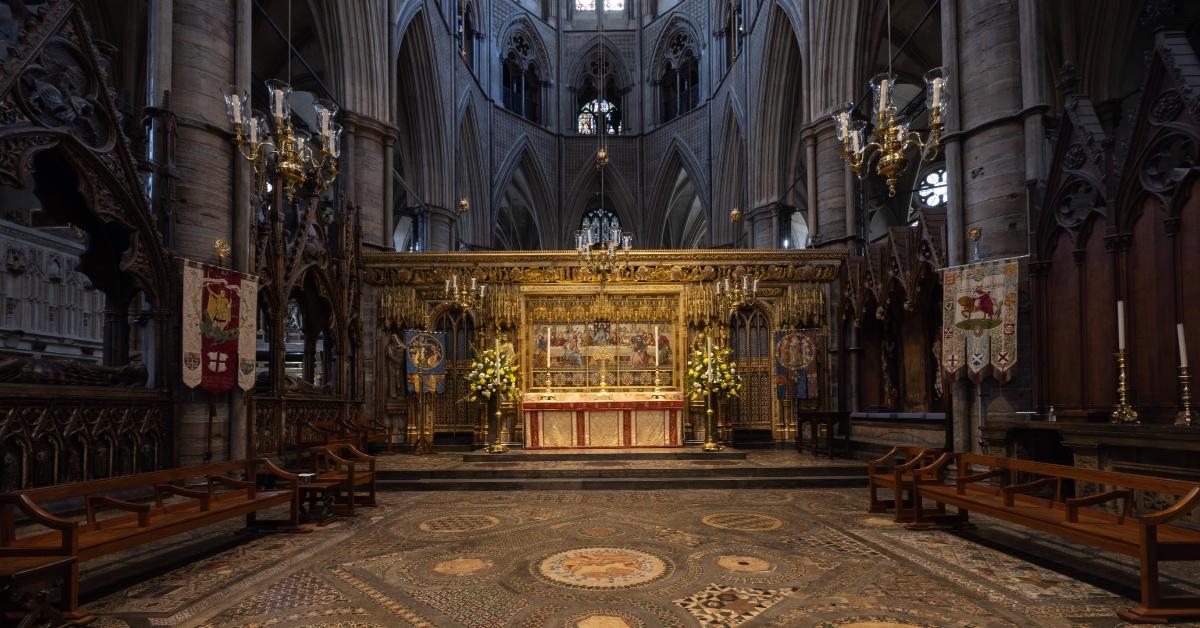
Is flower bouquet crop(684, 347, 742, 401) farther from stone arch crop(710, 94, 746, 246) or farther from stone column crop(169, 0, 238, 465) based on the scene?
stone arch crop(710, 94, 746, 246)

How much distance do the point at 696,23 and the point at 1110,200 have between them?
2453cm

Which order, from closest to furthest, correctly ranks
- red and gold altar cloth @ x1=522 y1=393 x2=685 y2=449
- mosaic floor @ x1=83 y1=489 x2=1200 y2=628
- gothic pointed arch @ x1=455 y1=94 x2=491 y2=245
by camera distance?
mosaic floor @ x1=83 y1=489 x2=1200 y2=628 → red and gold altar cloth @ x1=522 y1=393 x2=685 y2=449 → gothic pointed arch @ x1=455 y1=94 x2=491 y2=245

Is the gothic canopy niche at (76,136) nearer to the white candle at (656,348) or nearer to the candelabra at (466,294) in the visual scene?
the candelabra at (466,294)

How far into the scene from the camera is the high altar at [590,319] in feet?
47.8

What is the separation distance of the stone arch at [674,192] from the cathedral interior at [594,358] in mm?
8002

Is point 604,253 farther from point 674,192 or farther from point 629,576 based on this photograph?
point 674,192

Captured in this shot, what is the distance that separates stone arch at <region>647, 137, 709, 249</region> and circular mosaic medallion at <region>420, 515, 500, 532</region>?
22.9m

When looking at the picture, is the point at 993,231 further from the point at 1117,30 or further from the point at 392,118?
the point at 392,118

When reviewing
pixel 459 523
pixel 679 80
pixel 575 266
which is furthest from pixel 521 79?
pixel 459 523

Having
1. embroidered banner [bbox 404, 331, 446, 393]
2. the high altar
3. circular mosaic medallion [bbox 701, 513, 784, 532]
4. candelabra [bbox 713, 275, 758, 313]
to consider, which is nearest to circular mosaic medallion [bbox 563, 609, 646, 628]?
circular mosaic medallion [bbox 701, 513, 784, 532]

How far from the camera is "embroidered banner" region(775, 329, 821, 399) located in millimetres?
14453

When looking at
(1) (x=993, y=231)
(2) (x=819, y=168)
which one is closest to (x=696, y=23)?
(2) (x=819, y=168)

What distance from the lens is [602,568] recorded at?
17.7 feet

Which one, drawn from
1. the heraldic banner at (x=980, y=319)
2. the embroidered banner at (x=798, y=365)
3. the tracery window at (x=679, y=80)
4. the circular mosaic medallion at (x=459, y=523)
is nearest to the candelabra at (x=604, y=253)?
the embroidered banner at (x=798, y=365)
